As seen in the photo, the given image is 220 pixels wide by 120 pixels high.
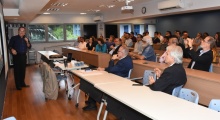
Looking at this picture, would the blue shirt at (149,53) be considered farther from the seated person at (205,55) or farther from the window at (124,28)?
the window at (124,28)

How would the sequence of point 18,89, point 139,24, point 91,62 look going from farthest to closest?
point 139,24
point 91,62
point 18,89

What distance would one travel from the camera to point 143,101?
2389mm

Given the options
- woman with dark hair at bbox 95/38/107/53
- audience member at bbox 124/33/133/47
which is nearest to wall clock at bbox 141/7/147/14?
audience member at bbox 124/33/133/47

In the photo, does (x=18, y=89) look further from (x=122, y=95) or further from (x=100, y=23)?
(x=100, y=23)

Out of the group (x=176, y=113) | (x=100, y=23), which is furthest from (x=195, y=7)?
(x=100, y=23)

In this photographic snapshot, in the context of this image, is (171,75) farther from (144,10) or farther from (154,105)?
(144,10)

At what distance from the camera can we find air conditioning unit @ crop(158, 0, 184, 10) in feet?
24.3

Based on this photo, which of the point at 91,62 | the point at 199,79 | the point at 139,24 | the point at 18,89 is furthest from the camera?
the point at 139,24

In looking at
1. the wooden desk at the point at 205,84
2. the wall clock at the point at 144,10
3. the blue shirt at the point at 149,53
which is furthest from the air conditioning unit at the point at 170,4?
the wooden desk at the point at 205,84

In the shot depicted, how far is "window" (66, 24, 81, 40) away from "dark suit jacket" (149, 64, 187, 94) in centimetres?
1116

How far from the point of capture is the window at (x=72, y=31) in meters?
13.5

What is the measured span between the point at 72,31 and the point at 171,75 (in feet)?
37.2

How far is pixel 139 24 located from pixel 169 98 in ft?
43.3

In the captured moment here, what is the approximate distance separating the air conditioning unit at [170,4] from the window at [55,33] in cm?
689
